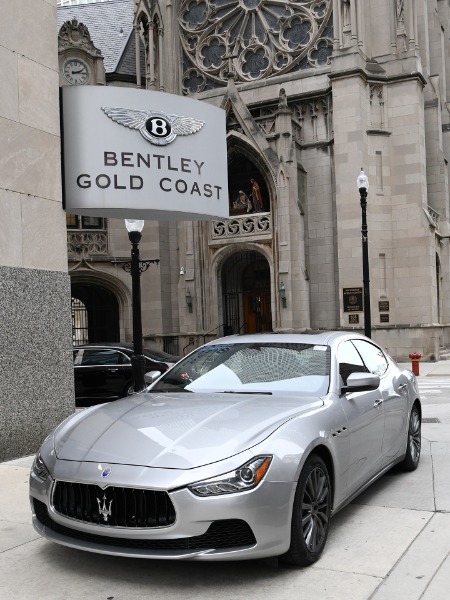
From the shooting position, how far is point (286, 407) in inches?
188

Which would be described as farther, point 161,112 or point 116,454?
point 161,112

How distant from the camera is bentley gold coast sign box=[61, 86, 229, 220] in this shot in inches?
354

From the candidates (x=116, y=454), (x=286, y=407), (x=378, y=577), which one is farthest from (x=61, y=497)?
(x=378, y=577)

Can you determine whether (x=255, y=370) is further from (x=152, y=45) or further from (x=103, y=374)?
(x=152, y=45)

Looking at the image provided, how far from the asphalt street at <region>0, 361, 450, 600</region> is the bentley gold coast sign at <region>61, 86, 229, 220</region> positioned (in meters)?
4.60

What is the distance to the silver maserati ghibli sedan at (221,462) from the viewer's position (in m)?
3.90

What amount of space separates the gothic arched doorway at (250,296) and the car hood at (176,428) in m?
24.4

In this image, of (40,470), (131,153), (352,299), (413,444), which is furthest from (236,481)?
(352,299)

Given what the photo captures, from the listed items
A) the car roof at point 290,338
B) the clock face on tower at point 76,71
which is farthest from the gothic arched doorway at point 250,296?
the car roof at point 290,338

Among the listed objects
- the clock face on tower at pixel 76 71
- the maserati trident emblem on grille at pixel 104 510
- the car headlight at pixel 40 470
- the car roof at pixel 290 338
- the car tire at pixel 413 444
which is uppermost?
the clock face on tower at pixel 76 71

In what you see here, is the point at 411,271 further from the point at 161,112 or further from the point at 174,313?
the point at 161,112

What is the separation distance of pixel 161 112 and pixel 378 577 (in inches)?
271

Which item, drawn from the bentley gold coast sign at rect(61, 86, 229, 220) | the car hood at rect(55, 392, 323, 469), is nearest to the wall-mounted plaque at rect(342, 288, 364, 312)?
the bentley gold coast sign at rect(61, 86, 229, 220)

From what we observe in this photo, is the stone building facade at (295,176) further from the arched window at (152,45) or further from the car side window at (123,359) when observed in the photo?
the car side window at (123,359)
